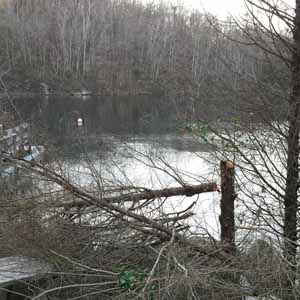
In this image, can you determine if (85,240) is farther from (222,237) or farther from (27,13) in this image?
(27,13)

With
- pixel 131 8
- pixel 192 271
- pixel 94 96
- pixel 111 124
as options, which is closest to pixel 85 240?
pixel 192 271

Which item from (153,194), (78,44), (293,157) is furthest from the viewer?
(78,44)

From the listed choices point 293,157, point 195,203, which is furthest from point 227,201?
point 293,157

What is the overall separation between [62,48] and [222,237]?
50574mm

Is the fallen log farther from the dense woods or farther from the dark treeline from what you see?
the dark treeline

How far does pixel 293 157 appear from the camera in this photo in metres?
3.98

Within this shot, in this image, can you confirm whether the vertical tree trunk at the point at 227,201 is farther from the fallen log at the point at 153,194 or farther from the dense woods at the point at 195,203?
the fallen log at the point at 153,194

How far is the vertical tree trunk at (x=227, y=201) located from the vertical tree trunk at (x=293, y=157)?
47cm

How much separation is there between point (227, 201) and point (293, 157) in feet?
2.24

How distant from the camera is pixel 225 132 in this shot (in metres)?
4.67

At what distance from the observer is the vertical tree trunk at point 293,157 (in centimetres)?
381

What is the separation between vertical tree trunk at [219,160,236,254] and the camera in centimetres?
399

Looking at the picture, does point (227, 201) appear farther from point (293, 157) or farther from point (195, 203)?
point (293, 157)

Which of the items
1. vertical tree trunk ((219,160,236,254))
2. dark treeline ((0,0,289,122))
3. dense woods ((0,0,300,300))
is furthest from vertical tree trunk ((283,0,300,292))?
dark treeline ((0,0,289,122))
